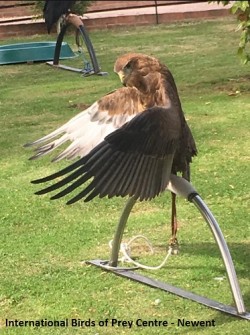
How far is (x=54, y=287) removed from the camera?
4.59 metres

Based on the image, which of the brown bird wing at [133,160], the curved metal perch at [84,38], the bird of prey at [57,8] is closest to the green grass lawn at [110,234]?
the brown bird wing at [133,160]

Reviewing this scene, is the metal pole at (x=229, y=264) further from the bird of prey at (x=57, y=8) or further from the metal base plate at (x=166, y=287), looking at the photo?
the bird of prey at (x=57, y=8)

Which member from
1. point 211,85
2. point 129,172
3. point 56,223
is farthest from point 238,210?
point 211,85

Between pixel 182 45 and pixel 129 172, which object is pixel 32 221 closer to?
pixel 129 172

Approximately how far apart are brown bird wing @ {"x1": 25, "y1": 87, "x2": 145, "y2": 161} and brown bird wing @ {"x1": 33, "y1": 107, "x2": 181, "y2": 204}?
1.31ft

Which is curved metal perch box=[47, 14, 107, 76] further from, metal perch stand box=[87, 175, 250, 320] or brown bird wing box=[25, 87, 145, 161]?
metal perch stand box=[87, 175, 250, 320]

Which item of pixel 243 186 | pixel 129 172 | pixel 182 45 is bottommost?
pixel 182 45

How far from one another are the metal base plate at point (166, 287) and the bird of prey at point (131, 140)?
354 millimetres

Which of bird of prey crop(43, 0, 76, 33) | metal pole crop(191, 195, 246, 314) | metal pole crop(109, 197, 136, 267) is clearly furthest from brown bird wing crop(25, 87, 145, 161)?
bird of prey crop(43, 0, 76, 33)

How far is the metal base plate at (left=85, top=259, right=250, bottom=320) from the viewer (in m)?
4.11

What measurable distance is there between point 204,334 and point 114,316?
487 millimetres

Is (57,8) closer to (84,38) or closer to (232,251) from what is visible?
(84,38)

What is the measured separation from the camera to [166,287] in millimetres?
4441

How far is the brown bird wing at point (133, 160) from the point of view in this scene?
148 inches
